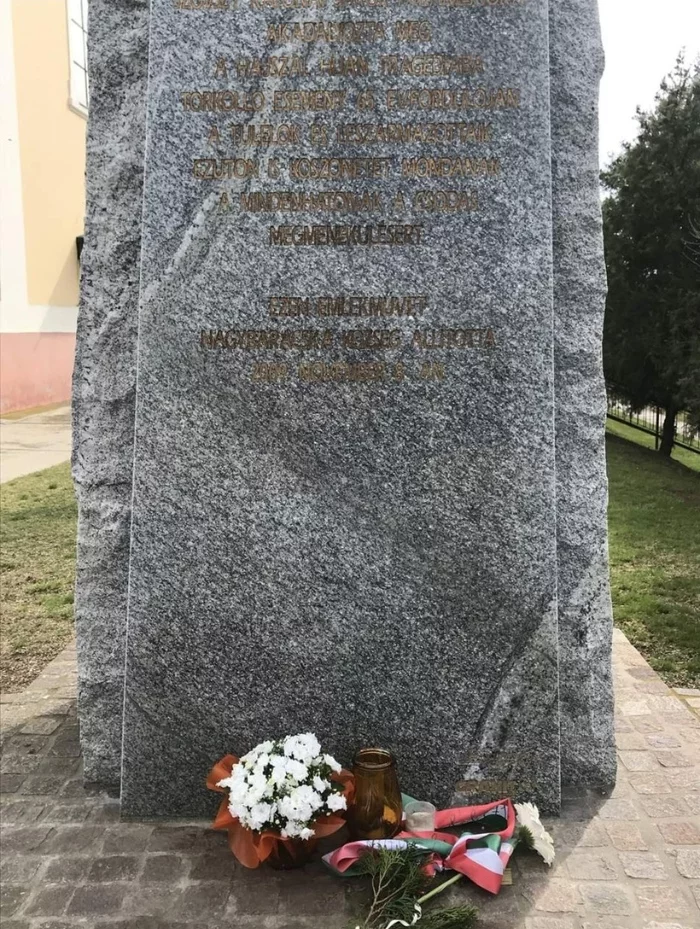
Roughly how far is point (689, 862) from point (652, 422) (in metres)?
15.7

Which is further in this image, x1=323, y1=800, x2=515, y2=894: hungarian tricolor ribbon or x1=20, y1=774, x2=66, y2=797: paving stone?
x1=20, y1=774, x2=66, y2=797: paving stone

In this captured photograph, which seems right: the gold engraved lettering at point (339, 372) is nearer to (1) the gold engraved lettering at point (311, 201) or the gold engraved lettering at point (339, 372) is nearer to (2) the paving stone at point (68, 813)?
(1) the gold engraved lettering at point (311, 201)

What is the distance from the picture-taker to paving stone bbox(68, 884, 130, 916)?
238cm

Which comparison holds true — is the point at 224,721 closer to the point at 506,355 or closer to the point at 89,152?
the point at 506,355

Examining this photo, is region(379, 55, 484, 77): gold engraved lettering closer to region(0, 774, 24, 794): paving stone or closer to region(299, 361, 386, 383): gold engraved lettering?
region(299, 361, 386, 383): gold engraved lettering

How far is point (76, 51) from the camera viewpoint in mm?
14008

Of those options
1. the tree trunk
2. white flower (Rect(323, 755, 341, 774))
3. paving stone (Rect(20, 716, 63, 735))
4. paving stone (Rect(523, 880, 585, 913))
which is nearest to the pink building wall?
the tree trunk

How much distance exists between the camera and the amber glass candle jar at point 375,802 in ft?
8.34

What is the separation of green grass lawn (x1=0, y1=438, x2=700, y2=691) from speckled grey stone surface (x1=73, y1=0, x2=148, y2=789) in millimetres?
1094

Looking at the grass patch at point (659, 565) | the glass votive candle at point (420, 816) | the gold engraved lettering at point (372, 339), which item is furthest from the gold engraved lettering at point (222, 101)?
the grass patch at point (659, 565)

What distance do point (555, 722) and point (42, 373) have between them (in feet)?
43.9

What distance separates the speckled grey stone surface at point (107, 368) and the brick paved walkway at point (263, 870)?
292mm

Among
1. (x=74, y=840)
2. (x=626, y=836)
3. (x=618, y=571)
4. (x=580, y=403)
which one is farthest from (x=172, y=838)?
(x=618, y=571)

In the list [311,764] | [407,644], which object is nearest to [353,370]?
[407,644]
